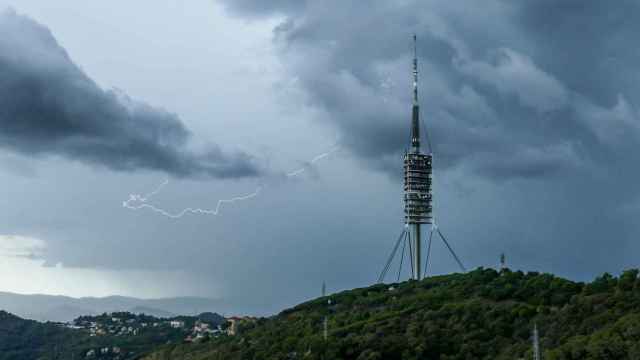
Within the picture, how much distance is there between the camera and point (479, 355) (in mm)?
101812

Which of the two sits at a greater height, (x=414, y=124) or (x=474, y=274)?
(x=414, y=124)

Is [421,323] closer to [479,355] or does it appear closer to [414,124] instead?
[479,355]

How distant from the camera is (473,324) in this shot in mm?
111375

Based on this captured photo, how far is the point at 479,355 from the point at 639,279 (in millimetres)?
28644

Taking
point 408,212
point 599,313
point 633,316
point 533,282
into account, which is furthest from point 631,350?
point 408,212

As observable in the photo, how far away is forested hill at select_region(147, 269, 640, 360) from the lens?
311 ft

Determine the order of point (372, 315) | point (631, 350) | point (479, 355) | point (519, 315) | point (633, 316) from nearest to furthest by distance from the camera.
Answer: point (631, 350) < point (633, 316) < point (479, 355) < point (519, 315) < point (372, 315)

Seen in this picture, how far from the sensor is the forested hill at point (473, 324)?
311 ft

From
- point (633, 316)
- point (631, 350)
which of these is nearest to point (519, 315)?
point (633, 316)

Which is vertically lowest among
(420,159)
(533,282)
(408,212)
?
(533,282)

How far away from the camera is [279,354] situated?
399 feet

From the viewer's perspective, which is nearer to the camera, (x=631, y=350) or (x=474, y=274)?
(x=631, y=350)

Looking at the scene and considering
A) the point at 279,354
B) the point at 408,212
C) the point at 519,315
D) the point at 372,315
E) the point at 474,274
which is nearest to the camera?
the point at 519,315

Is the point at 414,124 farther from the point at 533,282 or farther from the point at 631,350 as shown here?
the point at 631,350
